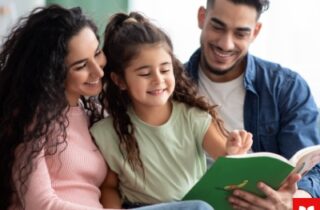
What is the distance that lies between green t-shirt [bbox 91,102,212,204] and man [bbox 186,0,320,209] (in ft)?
0.94

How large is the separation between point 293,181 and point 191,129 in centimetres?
30

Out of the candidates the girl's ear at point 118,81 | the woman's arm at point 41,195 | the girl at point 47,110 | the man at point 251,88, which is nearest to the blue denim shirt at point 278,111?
the man at point 251,88

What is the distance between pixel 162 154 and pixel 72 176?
25cm

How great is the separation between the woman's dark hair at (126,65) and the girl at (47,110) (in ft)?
0.19

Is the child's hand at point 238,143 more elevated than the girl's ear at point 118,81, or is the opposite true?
the girl's ear at point 118,81

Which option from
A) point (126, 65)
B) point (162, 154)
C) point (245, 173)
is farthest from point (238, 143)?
point (126, 65)

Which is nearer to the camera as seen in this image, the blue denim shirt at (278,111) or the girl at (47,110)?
the girl at (47,110)

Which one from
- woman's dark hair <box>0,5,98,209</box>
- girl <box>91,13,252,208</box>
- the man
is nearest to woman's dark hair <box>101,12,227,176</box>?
girl <box>91,13,252,208</box>

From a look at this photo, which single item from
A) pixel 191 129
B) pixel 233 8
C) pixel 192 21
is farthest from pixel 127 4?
pixel 191 129

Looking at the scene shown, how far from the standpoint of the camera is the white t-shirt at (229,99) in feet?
5.06

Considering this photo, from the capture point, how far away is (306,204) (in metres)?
1.20

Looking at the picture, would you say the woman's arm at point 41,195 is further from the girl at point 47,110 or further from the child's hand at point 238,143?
the child's hand at point 238,143

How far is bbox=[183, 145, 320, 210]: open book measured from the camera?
3.45 feet

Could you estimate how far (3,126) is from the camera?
1.16 metres
